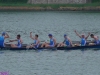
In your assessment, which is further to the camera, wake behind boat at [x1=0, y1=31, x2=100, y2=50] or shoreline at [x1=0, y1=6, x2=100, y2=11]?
shoreline at [x1=0, y1=6, x2=100, y2=11]

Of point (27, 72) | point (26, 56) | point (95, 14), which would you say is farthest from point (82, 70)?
point (95, 14)

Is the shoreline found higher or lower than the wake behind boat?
lower

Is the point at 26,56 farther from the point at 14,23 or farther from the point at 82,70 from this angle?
the point at 14,23

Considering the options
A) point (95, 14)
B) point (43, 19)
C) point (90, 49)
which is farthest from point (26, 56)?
point (95, 14)

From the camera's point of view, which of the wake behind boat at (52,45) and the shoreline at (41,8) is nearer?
the wake behind boat at (52,45)

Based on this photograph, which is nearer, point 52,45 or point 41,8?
point 52,45

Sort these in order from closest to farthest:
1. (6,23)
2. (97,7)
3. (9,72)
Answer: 1. (9,72)
2. (6,23)
3. (97,7)

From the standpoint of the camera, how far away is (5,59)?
5284 cm

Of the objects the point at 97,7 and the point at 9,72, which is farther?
the point at 97,7

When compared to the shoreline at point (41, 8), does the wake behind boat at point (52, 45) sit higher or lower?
higher

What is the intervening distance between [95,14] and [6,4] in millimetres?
22749

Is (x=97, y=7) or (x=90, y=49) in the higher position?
(x=90, y=49)

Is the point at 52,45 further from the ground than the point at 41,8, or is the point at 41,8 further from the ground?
the point at 52,45

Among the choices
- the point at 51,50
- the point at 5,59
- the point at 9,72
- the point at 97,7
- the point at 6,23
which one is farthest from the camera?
the point at 97,7
